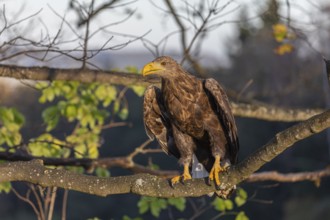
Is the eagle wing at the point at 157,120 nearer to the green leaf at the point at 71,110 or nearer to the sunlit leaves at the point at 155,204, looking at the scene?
the sunlit leaves at the point at 155,204

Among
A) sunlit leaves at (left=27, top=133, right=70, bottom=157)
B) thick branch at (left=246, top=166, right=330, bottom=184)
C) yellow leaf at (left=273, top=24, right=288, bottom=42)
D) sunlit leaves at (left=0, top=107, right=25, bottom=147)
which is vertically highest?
yellow leaf at (left=273, top=24, right=288, bottom=42)

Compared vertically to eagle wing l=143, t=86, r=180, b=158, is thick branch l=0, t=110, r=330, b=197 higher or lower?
lower

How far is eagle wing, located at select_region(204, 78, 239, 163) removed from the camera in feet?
15.7

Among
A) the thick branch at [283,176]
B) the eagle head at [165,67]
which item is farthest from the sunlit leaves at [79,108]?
the thick branch at [283,176]

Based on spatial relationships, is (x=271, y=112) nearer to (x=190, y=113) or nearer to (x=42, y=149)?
(x=190, y=113)

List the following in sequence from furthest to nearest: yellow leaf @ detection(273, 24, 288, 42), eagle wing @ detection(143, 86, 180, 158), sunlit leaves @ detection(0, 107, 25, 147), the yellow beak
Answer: yellow leaf @ detection(273, 24, 288, 42)
sunlit leaves @ detection(0, 107, 25, 147)
eagle wing @ detection(143, 86, 180, 158)
the yellow beak

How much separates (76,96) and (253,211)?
33.0 ft

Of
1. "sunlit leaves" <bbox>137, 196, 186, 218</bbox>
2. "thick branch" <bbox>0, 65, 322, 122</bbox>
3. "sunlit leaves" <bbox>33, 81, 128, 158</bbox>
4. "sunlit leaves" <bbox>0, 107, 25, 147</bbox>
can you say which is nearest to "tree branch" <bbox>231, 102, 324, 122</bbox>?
"thick branch" <bbox>0, 65, 322, 122</bbox>

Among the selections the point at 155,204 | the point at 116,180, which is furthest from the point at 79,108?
the point at 116,180

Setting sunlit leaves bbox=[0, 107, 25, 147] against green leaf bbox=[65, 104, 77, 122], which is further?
green leaf bbox=[65, 104, 77, 122]

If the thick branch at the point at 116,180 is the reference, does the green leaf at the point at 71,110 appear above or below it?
above

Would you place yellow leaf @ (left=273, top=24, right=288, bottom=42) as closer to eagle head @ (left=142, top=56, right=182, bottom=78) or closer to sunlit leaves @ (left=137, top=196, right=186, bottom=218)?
sunlit leaves @ (left=137, top=196, right=186, bottom=218)

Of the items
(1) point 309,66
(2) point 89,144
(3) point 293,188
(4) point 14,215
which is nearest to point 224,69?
(1) point 309,66

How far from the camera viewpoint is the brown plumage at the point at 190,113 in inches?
192
